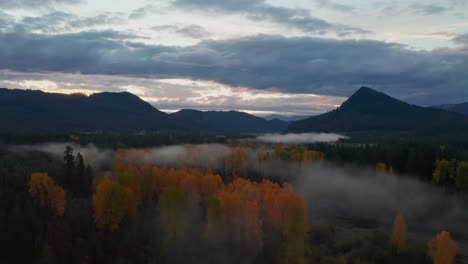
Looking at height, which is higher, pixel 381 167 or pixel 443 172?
pixel 443 172

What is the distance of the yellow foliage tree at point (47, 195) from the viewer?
70.1m

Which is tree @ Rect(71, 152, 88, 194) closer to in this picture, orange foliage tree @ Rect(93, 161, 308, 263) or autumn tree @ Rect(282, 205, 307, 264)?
orange foliage tree @ Rect(93, 161, 308, 263)

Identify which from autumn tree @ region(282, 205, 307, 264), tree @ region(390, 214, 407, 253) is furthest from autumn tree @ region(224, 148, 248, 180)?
tree @ region(390, 214, 407, 253)

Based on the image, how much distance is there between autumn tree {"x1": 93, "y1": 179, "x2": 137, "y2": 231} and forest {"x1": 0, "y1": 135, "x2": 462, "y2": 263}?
159mm

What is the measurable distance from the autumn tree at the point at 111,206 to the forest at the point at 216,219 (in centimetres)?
16

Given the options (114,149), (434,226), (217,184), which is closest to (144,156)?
(114,149)

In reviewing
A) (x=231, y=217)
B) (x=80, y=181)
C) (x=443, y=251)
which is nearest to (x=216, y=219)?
(x=231, y=217)

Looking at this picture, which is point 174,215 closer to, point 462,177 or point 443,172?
point 462,177

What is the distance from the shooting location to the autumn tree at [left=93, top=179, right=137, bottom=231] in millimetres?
64062

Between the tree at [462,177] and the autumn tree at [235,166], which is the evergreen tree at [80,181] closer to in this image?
the autumn tree at [235,166]

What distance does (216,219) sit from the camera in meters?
62.2

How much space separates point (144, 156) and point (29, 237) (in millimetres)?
94506

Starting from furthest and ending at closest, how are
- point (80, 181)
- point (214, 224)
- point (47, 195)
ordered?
point (80, 181) < point (47, 195) < point (214, 224)

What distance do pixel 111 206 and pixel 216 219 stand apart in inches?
625
